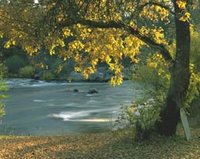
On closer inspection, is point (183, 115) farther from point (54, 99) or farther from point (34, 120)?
point (54, 99)

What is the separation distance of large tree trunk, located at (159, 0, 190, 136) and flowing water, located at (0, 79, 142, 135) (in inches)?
349

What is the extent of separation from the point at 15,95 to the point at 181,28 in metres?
33.7

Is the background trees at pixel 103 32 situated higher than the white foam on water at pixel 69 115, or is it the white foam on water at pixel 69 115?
the background trees at pixel 103 32

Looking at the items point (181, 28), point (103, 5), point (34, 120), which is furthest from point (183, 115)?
point (34, 120)

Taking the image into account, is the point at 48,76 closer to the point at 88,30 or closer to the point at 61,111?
the point at 61,111

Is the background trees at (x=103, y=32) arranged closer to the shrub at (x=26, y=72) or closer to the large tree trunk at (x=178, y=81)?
the large tree trunk at (x=178, y=81)

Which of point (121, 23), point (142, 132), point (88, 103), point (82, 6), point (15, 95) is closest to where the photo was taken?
point (82, 6)

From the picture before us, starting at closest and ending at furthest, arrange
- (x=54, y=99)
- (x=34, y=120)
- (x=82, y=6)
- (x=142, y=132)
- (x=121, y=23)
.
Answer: (x=82, y=6)
(x=121, y=23)
(x=142, y=132)
(x=34, y=120)
(x=54, y=99)

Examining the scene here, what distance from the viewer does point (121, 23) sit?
12211 millimetres

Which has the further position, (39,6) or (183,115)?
(183,115)

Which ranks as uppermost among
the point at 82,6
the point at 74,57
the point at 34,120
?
the point at 82,6

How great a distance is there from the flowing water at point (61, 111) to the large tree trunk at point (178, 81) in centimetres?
886

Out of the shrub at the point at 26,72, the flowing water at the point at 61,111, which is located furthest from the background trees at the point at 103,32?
the shrub at the point at 26,72

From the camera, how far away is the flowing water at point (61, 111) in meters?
26.3
